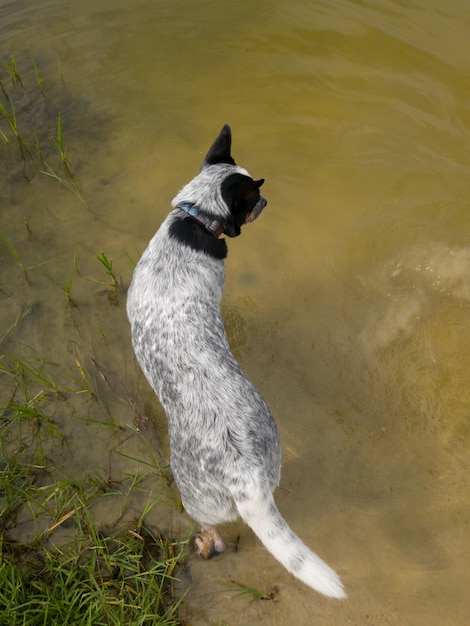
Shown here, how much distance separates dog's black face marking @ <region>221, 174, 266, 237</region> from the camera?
2.52m

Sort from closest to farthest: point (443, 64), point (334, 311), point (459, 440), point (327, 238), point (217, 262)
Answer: point (217, 262), point (459, 440), point (334, 311), point (327, 238), point (443, 64)

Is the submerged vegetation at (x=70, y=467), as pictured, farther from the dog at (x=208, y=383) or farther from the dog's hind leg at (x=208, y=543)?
the dog at (x=208, y=383)

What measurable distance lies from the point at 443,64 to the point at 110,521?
15.1ft

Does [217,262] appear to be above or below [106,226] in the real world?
above

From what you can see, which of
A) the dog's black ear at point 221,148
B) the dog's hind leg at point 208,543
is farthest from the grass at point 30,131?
the dog's hind leg at point 208,543

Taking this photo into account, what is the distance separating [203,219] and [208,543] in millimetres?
1743

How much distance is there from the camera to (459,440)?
2744mm

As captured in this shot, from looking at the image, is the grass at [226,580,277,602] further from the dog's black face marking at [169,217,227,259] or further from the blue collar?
the blue collar

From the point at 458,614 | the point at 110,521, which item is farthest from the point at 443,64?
the point at 110,521

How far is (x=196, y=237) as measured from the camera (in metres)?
2.52

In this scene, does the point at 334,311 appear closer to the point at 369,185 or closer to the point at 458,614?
the point at 369,185

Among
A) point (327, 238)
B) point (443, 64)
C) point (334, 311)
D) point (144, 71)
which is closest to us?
point (334, 311)

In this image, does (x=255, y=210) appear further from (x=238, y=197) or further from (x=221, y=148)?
(x=221, y=148)

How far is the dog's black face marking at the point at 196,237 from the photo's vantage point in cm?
251
